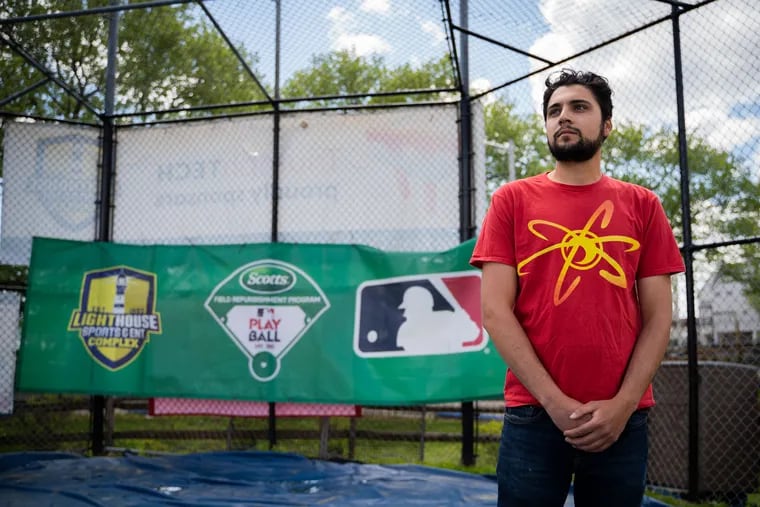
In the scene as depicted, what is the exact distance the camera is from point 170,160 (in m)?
7.48

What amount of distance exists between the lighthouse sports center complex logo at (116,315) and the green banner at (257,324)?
0.01m

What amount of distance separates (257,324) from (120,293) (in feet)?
5.22

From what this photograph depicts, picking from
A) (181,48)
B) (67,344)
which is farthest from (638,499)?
(181,48)

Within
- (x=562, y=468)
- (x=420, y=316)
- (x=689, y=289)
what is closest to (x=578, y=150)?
(x=562, y=468)

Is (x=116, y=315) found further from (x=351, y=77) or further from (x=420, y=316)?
(x=351, y=77)

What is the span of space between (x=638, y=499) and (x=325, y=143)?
5851 millimetres

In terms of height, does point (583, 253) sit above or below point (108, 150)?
below

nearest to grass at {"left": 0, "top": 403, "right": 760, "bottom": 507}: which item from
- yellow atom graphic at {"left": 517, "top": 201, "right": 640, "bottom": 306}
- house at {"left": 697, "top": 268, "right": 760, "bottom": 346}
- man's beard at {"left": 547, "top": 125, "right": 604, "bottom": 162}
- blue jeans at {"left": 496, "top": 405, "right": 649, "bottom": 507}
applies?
house at {"left": 697, "top": 268, "right": 760, "bottom": 346}

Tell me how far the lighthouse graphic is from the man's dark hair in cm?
583

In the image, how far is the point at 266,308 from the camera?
652 centimetres

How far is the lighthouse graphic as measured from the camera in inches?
266

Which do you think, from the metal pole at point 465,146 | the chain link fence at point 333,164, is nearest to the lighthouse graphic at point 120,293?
the chain link fence at point 333,164

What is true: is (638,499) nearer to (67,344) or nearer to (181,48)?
(67,344)

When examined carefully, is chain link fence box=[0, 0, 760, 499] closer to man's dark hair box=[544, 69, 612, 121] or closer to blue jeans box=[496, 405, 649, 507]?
man's dark hair box=[544, 69, 612, 121]
